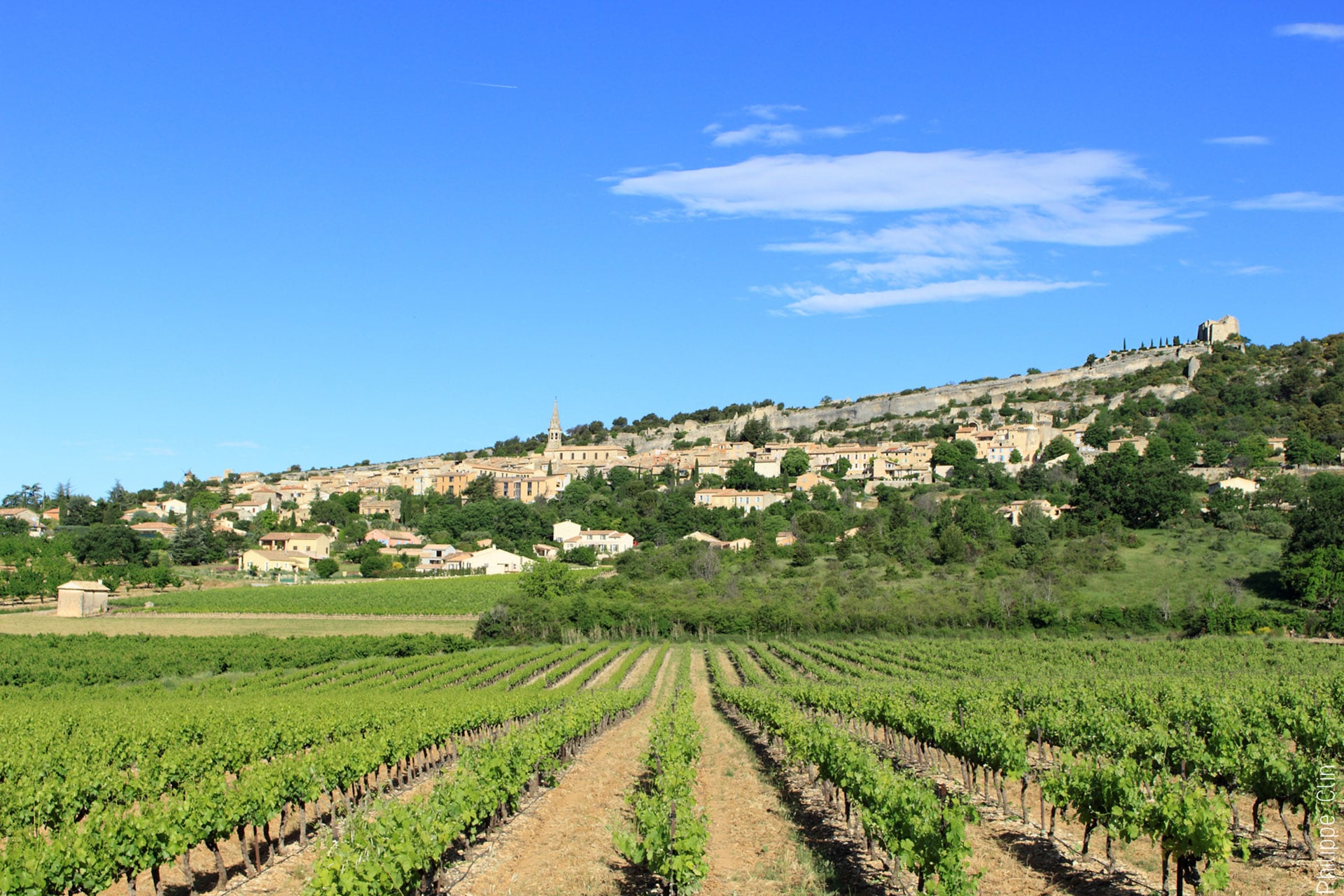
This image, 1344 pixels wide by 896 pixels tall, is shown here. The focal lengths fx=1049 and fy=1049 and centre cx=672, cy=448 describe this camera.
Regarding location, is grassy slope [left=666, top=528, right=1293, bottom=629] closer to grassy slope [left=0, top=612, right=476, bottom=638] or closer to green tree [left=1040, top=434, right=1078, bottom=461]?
grassy slope [left=0, top=612, right=476, bottom=638]

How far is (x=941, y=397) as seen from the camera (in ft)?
Result: 513

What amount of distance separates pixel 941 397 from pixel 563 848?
489 ft

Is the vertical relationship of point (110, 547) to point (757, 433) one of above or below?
below

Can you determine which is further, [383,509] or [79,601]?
[383,509]

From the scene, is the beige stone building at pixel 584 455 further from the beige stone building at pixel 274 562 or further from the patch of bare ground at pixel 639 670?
the patch of bare ground at pixel 639 670

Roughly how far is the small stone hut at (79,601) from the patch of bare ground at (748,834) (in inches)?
2091

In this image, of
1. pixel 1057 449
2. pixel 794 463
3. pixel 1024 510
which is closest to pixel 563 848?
pixel 1024 510

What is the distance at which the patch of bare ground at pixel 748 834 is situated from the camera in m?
12.2

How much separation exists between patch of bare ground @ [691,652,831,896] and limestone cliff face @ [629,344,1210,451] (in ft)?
441

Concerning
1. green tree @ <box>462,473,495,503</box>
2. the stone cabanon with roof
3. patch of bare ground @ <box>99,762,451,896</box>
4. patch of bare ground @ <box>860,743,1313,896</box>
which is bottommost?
patch of bare ground @ <box>99,762,451,896</box>

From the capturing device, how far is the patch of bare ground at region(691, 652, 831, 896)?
12.2 metres

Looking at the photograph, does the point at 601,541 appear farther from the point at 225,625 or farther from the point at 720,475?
the point at 225,625

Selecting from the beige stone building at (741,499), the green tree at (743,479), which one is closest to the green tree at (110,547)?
the beige stone building at (741,499)

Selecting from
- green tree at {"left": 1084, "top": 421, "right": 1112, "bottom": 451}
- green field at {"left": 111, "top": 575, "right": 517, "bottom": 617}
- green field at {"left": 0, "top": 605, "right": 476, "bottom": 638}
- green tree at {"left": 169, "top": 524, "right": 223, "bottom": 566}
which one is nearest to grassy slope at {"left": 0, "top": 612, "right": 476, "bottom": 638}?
green field at {"left": 0, "top": 605, "right": 476, "bottom": 638}
